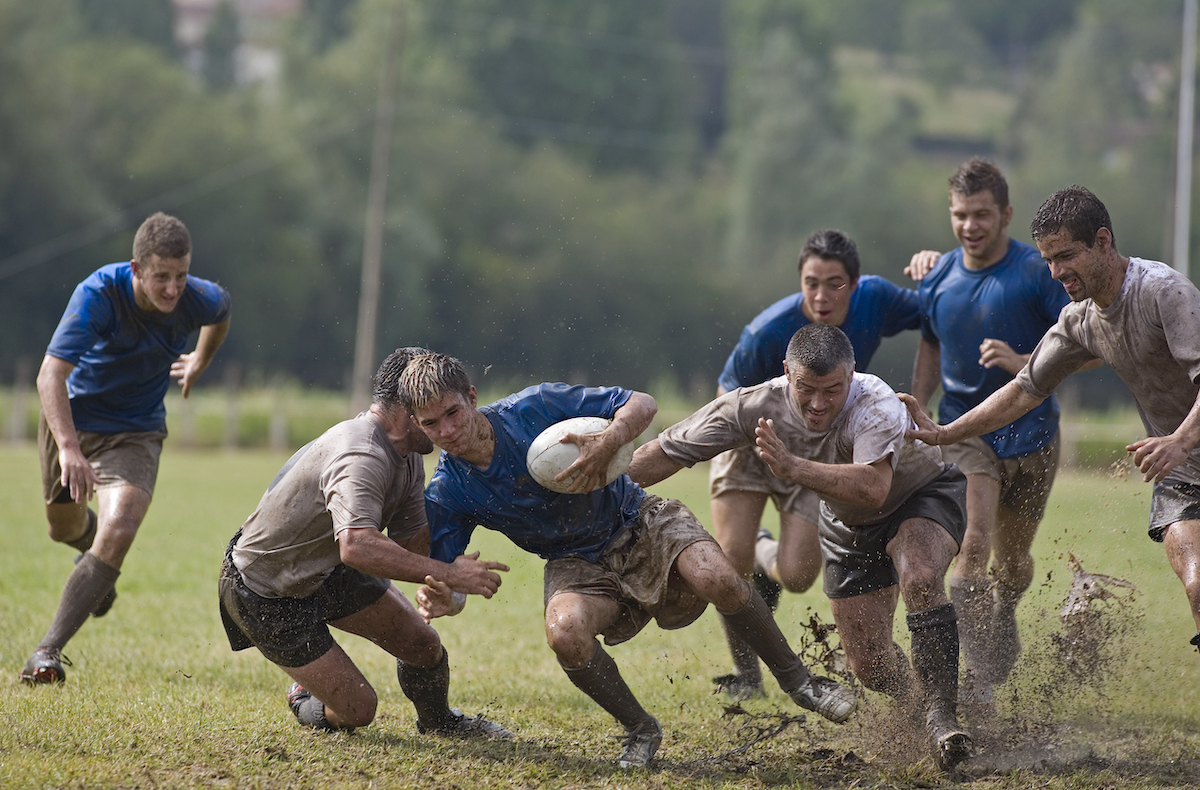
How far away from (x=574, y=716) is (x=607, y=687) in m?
1.05

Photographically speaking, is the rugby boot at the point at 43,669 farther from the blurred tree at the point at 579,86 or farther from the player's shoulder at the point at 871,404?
the blurred tree at the point at 579,86

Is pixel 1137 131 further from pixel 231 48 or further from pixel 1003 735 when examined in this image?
pixel 1003 735

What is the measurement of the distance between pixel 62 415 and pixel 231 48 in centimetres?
6558

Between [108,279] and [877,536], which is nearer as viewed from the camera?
[877,536]

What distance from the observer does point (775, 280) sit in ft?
177

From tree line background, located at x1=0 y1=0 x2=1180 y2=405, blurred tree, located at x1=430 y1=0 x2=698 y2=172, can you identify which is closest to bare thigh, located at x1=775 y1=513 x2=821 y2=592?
tree line background, located at x1=0 y1=0 x2=1180 y2=405

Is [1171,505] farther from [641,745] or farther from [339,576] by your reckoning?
[339,576]

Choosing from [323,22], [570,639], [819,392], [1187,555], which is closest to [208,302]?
[570,639]

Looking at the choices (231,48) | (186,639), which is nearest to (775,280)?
(231,48)

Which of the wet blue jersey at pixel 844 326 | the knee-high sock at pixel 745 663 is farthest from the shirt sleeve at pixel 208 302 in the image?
the knee-high sock at pixel 745 663

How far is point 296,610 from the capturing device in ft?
18.0

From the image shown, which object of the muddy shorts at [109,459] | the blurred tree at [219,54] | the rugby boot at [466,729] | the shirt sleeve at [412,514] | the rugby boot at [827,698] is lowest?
the rugby boot at [466,729]

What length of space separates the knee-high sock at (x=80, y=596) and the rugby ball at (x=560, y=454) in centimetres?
282

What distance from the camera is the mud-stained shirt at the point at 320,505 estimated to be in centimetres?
A: 503
